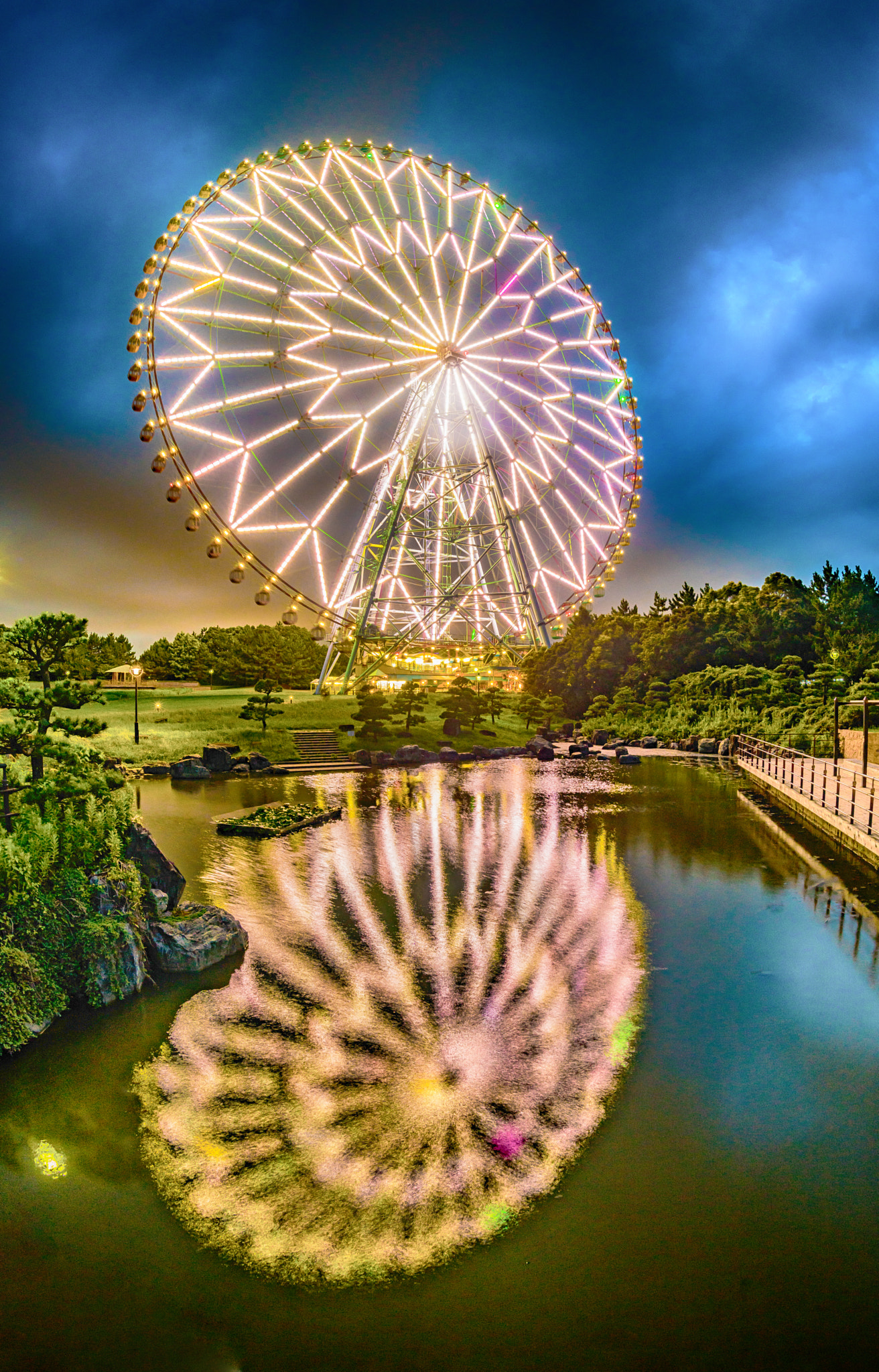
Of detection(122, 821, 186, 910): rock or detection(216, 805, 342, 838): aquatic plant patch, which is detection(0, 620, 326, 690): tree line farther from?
detection(122, 821, 186, 910): rock

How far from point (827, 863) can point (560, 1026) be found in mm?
10699

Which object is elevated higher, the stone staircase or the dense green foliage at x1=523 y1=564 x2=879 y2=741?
the dense green foliage at x1=523 y1=564 x2=879 y2=741

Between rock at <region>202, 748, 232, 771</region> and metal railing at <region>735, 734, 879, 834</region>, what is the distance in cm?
2131

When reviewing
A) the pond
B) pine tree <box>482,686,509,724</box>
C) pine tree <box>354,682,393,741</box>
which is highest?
pine tree <box>482,686,509,724</box>

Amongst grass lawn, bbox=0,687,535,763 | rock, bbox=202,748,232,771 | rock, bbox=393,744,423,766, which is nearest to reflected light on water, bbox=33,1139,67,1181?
rock, bbox=202,748,232,771

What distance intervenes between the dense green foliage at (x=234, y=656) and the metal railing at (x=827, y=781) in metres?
40.6

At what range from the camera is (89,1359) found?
163 inches

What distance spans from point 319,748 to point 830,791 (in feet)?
71.8

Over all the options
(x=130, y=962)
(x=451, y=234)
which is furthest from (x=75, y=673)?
(x=451, y=234)

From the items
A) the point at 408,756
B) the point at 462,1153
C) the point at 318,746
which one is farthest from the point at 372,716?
the point at 462,1153

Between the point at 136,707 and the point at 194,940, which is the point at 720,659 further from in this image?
the point at 194,940

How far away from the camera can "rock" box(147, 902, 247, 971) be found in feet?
31.3

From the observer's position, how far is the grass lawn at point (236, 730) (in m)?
33.2

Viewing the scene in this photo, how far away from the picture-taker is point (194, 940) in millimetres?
9812
